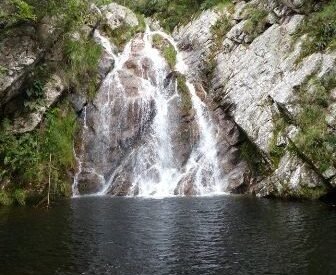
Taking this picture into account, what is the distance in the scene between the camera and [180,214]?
18.8m

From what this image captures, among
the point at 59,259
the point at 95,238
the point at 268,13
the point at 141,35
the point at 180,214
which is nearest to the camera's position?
the point at 59,259

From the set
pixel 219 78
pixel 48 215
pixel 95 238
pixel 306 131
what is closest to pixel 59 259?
pixel 95 238

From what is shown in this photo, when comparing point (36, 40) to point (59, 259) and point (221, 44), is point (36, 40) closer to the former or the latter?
point (221, 44)

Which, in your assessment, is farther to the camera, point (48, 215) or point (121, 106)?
point (121, 106)

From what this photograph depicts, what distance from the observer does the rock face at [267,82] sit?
2197cm

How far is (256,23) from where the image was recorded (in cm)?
2972

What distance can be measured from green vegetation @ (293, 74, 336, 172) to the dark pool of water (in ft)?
8.20

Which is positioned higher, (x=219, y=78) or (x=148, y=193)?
(x=219, y=78)

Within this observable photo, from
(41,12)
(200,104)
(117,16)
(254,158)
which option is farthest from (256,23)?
(41,12)

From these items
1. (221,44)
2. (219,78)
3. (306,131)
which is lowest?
(306,131)

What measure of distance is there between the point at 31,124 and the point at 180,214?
35.3 feet

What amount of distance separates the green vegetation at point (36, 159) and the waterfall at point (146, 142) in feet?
4.19

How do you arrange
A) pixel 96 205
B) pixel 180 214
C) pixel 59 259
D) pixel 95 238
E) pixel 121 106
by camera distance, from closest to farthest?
pixel 59 259
pixel 95 238
pixel 180 214
pixel 96 205
pixel 121 106

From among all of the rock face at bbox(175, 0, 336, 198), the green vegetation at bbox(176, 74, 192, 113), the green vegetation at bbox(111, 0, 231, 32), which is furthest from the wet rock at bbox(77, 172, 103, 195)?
the green vegetation at bbox(111, 0, 231, 32)
